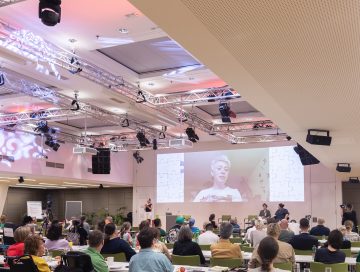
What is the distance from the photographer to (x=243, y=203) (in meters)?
20.3

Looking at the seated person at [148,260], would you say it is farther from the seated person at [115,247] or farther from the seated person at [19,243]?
the seated person at [19,243]

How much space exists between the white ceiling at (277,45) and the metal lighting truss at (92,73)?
4.16 metres

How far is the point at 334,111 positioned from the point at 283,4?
4321 mm

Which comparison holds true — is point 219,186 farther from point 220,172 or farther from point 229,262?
point 229,262

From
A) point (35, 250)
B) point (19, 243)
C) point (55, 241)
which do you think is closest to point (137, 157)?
point (55, 241)

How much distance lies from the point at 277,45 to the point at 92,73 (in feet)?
21.4

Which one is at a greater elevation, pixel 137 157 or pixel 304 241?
pixel 137 157

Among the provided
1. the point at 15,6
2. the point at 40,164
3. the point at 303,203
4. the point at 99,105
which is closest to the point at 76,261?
the point at 15,6

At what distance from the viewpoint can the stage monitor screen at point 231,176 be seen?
63.3ft

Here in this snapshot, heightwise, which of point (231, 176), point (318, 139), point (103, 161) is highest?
point (103, 161)

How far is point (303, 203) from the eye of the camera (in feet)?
63.5

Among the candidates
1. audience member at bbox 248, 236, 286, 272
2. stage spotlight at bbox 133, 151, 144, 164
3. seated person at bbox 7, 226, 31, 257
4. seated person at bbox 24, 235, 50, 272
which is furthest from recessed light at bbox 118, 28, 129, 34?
stage spotlight at bbox 133, 151, 144, 164

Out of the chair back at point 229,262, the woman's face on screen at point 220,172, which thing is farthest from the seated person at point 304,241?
the woman's face on screen at point 220,172

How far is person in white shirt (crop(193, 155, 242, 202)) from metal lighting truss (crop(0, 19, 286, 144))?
5482 millimetres
